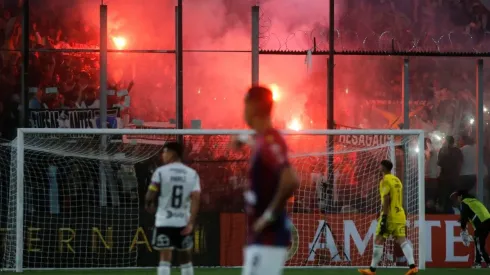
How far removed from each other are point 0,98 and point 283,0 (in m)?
6.71

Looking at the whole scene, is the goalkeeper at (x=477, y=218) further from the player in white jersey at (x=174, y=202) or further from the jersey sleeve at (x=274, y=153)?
the jersey sleeve at (x=274, y=153)

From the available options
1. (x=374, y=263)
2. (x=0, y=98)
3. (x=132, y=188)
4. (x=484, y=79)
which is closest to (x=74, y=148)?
(x=132, y=188)

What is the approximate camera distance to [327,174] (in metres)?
20.8

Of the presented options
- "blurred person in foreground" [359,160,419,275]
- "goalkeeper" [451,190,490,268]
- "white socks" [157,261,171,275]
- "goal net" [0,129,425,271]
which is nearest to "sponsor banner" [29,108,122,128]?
"goal net" [0,129,425,271]

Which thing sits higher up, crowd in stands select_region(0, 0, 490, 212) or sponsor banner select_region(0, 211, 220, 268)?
crowd in stands select_region(0, 0, 490, 212)

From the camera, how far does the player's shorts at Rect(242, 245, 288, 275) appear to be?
678cm

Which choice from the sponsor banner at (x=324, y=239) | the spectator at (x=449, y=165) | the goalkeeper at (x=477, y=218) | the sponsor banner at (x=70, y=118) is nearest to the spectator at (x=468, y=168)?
the spectator at (x=449, y=165)

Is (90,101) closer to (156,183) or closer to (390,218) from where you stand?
(390,218)

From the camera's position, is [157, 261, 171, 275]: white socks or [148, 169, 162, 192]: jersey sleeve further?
[148, 169, 162, 192]: jersey sleeve

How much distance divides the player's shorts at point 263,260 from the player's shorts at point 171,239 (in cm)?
503

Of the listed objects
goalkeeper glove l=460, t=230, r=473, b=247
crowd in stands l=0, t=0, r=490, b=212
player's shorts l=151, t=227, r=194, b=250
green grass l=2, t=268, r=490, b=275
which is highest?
crowd in stands l=0, t=0, r=490, b=212

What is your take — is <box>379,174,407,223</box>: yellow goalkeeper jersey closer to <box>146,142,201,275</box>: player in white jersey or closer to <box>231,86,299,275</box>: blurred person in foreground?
<box>146,142,201,275</box>: player in white jersey

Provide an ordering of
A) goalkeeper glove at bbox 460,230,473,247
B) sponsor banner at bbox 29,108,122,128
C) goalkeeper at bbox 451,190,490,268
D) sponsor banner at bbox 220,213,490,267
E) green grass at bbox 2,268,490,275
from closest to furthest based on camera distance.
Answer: green grass at bbox 2,268,490,275 < sponsor banner at bbox 220,213,490,267 < goalkeeper at bbox 451,190,490,268 < goalkeeper glove at bbox 460,230,473,247 < sponsor banner at bbox 29,108,122,128

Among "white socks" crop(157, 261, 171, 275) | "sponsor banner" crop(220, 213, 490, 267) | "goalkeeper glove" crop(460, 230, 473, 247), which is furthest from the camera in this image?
"goalkeeper glove" crop(460, 230, 473, 247)
